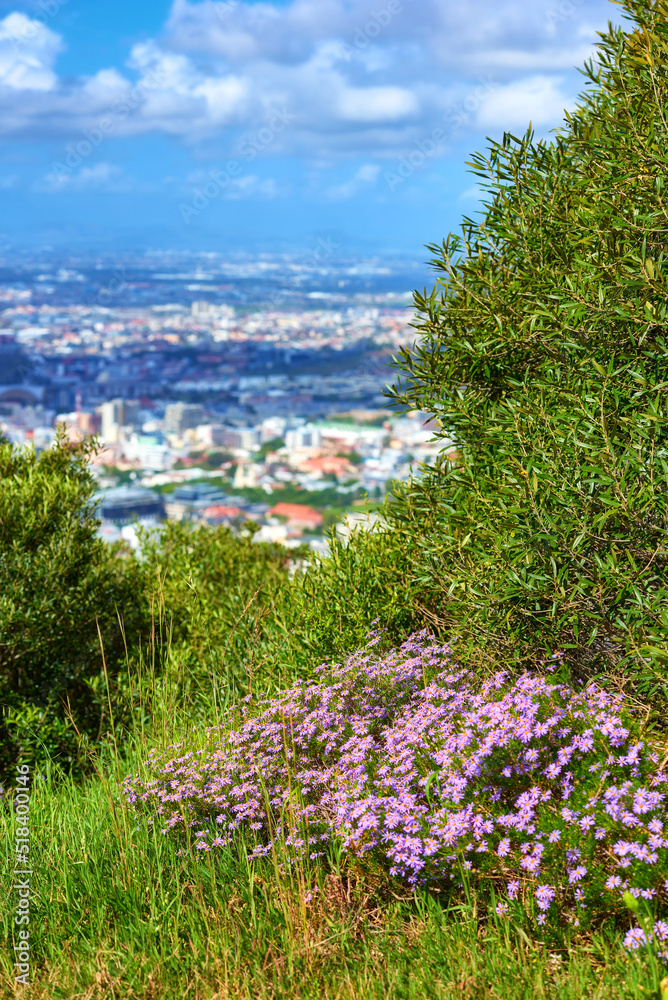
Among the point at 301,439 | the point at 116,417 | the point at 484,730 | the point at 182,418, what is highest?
the point at 116,417

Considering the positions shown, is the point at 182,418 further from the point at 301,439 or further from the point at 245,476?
the point at 245,476

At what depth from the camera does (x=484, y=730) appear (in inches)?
141

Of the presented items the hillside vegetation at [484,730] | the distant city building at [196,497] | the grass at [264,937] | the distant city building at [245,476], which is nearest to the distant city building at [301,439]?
the distant city building at [245,476]

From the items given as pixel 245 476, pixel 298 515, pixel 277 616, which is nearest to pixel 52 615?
pixel 277 616

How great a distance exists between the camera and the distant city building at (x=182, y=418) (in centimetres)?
4644

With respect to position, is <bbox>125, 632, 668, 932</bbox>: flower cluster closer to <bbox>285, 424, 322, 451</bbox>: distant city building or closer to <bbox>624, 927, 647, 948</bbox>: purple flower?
<bbox>624, 927, 647, 948</bbox>: purple flower

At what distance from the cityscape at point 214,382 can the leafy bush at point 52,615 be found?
1.72 feet

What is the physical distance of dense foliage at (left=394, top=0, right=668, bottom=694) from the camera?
3494 mm

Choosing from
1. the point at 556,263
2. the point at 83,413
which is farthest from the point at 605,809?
the point at 83,413

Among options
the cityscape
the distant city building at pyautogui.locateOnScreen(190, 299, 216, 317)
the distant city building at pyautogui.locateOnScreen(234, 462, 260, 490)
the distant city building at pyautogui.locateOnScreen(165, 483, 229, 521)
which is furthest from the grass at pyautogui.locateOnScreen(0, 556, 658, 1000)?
the distant city building at pyautogui.locateOnScreen(190, 299, 216, 317)

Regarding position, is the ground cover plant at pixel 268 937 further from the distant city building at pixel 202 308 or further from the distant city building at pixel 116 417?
the distant city building at pixel 202 308

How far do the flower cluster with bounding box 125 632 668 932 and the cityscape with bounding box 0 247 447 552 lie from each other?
229 centimetres

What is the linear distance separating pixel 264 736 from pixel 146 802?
759mm

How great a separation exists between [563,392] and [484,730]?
5.27ft
